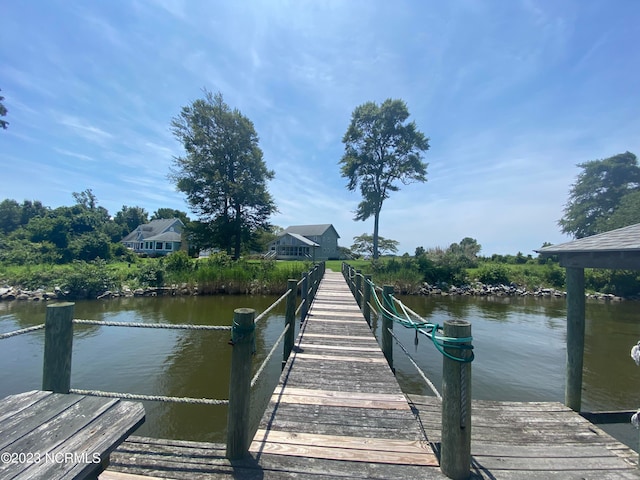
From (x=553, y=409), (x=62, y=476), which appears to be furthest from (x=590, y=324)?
(x=62, y=476)

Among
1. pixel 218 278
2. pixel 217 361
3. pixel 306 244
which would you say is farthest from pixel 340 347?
pixel 306 244

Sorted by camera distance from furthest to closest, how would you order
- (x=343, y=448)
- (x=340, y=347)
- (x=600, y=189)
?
(x=600, y=189), (x=340, y=347), (x=343, y=448)

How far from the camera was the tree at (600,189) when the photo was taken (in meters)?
31.6

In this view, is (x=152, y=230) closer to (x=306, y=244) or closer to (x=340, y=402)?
(x=306, y=244)

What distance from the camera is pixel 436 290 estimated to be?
1934cm

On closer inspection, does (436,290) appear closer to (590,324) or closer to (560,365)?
(590,324)

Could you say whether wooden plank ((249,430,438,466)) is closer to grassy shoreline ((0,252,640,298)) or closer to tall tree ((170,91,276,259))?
grassy shoreline ((0,252,640,298))

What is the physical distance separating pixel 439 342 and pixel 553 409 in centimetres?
262

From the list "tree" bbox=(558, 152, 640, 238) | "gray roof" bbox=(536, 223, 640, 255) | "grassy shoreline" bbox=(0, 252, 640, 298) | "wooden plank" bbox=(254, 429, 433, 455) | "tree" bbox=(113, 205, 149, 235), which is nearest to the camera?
"wooden plank" bbox=(254, 429, 433, 455)

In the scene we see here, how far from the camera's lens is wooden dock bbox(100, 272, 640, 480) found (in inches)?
82.9

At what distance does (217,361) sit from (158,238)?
40.2 metres

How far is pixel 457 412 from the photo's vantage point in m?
2.04

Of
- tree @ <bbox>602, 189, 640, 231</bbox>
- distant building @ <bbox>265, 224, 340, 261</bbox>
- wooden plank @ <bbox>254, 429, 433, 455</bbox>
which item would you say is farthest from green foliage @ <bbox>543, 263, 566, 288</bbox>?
wooden plank @ <bbox>254, 429, 433, 455</bbox>

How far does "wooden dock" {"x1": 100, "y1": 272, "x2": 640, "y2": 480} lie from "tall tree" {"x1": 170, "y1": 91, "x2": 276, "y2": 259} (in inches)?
951
